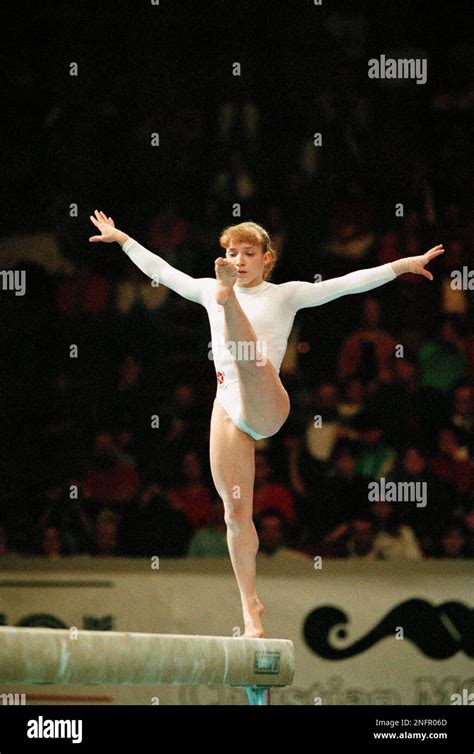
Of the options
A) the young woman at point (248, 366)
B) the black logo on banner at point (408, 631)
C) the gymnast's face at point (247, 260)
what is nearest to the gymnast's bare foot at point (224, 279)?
the young woman at point (248, 366)

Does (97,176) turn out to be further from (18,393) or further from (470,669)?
(470,669)

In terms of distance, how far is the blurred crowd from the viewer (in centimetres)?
836

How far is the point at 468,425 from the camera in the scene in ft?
28.1

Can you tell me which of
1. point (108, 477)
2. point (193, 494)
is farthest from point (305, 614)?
point (108, 477)

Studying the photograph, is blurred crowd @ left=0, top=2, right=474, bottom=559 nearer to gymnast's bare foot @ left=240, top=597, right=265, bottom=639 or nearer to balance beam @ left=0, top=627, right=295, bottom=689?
gymnast's bare foot @ left=240, top=597, right=265, bottom=639

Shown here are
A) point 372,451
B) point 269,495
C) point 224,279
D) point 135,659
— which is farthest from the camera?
point 372,451

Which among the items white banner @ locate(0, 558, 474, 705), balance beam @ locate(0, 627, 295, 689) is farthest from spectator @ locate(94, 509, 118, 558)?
balance beam @ locate(0, 627, 295, 689)

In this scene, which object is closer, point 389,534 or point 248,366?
point 248,366

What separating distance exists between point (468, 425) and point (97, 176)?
3.56 m

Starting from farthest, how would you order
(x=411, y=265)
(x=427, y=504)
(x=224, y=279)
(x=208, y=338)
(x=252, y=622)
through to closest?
(x=208, y=338), (x=427, y=504), (x=411, y=265), (x=252, y=622), (x=224, y=279)

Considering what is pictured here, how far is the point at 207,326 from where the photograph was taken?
9.28 meters

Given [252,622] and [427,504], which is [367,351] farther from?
[252,622]

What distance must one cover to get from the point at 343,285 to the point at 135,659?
209 cm

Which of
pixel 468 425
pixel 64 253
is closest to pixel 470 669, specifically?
pixel 468 425
